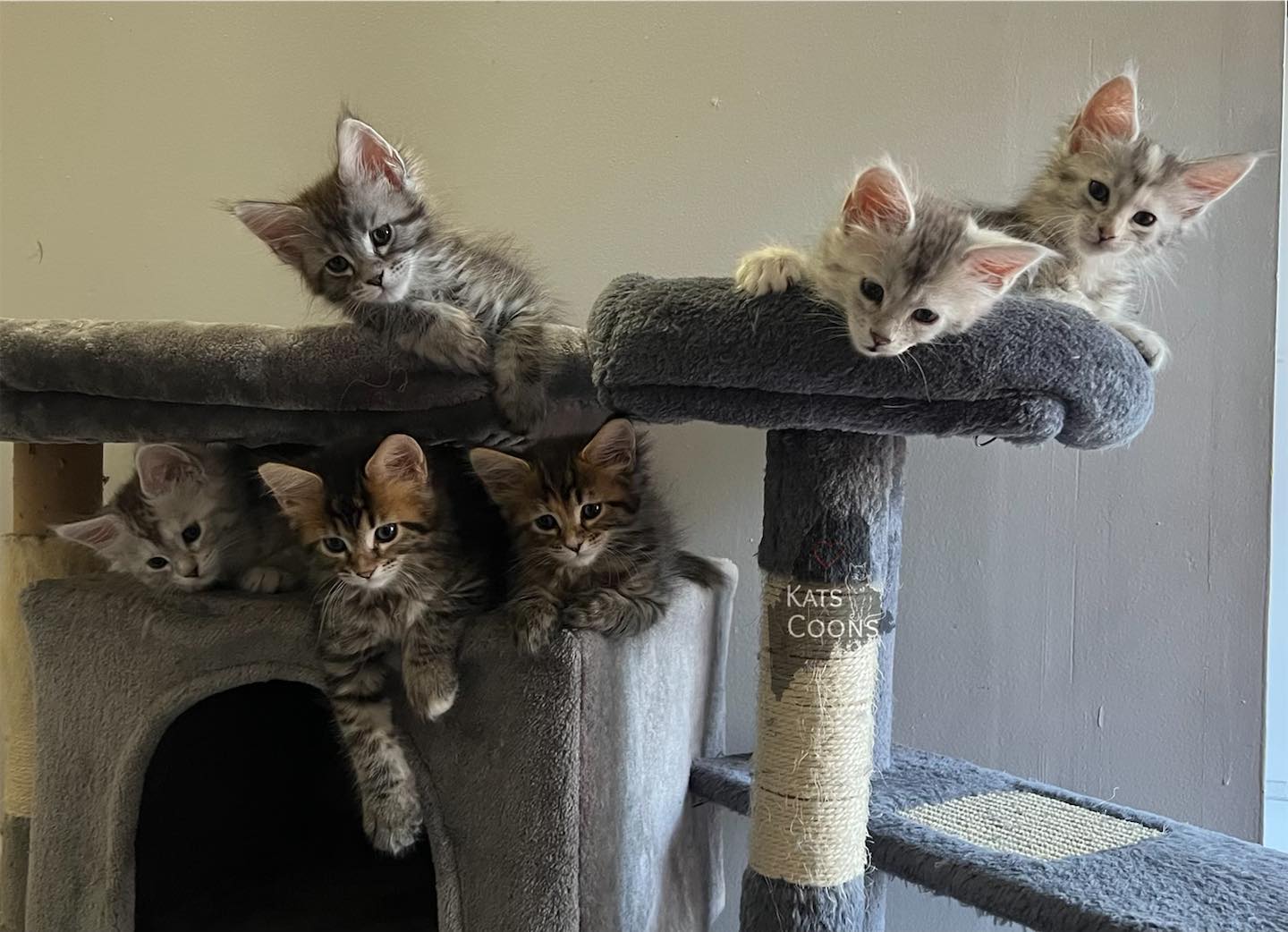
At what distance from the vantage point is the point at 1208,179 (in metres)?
1.16

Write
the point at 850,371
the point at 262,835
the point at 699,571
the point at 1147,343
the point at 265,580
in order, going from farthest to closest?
the point at 262,835 < the point at 699,571 < the point at 265,580 < the point at 1147,343 < the point at 850,371

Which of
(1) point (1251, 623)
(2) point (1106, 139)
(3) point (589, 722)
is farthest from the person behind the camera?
(1) point (1251, 623)

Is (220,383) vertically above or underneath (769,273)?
underneath

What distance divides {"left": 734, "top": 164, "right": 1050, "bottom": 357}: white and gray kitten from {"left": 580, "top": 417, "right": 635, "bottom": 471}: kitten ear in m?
0.29

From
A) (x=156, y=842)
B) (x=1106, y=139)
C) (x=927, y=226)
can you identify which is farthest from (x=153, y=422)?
(x=1106, y=139)

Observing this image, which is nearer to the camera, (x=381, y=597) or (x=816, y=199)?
(x=381, y=597)

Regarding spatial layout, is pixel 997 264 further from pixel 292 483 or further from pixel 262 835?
pixel 262 835

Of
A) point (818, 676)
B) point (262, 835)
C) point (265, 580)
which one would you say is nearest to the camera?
point (818, 676)

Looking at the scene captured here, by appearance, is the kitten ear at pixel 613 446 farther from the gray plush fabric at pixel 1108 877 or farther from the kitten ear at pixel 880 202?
the gray plush fabric at pixel 1108 877

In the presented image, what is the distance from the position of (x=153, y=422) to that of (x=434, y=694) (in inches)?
19.8

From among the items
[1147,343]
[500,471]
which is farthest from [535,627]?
[1147,343]

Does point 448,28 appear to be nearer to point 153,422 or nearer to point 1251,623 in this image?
point 153,422

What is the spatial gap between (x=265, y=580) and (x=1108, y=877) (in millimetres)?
1086

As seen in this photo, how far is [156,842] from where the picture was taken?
1369mm
